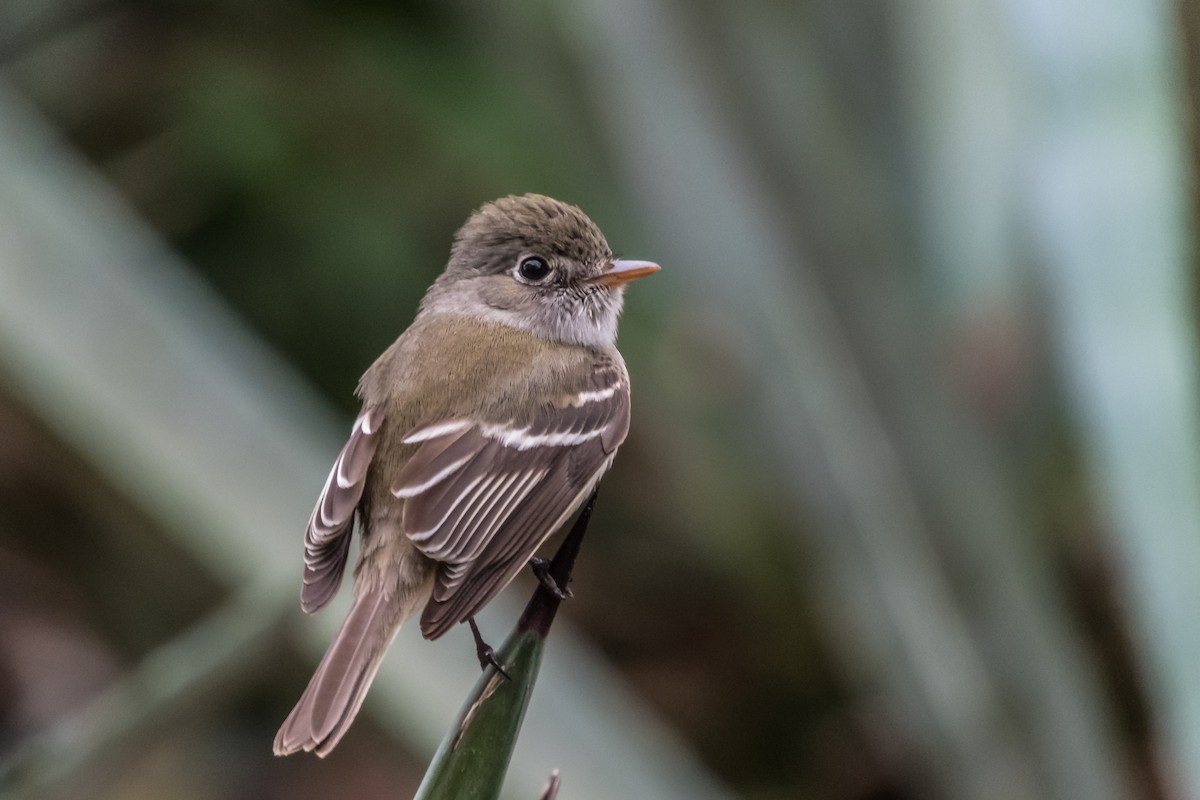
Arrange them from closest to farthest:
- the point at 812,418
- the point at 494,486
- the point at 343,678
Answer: the point at 343,678, the point at 494,486, the point at 812,418

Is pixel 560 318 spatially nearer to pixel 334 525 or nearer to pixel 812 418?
pixel 812 418

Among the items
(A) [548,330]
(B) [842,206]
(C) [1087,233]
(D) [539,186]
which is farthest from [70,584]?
(C) [1087,233]

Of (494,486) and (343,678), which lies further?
(494,486)

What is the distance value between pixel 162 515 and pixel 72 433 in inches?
10.8

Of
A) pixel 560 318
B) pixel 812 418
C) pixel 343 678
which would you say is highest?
pixel 343 678

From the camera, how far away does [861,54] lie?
10.4ft

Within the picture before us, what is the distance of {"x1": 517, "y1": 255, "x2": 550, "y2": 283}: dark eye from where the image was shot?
115 inches

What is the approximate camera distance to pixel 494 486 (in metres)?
2.39

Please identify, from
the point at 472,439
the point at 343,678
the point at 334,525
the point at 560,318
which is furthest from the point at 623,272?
the point at 343,678

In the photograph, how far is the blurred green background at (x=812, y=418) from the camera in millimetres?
2588

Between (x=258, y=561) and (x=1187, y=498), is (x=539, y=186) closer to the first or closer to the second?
(x=258, y=561)

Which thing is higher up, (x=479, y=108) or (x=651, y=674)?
(x=479, y=108)

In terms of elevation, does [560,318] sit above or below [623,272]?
below

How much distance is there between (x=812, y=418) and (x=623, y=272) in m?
0.49
